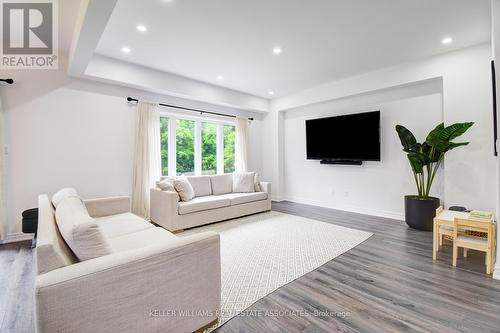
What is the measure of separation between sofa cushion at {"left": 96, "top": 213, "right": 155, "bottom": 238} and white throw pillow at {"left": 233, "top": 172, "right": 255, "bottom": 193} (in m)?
2.45

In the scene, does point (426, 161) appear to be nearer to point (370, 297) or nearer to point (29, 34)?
point (370, 297)

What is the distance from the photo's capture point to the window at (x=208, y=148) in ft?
18.4

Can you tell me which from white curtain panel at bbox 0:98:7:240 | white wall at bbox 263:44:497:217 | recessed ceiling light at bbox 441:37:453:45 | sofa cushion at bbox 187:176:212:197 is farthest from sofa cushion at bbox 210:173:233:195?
recessed ceiling light at bbox 441:37:453:45

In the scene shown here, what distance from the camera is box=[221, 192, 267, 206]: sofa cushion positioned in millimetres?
4500

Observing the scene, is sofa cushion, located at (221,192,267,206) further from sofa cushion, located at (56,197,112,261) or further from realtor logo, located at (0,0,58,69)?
realtor logo, located at (0,0,58,69)

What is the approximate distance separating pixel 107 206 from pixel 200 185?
185 centimetres

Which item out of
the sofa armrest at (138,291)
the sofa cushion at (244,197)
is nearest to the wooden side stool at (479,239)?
the sofa armrest at (138,291)

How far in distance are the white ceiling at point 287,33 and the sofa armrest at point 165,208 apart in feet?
7.16

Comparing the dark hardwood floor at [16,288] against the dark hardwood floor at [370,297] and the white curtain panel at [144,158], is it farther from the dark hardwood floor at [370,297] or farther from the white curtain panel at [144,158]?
the white curtain panel at [144,158]

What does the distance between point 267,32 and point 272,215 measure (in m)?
3.24

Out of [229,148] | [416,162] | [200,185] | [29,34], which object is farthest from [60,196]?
[416,162]

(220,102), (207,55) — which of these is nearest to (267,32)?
(207,55)

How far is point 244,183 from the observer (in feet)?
16.7

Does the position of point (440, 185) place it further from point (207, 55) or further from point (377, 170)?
point (207, 55)
